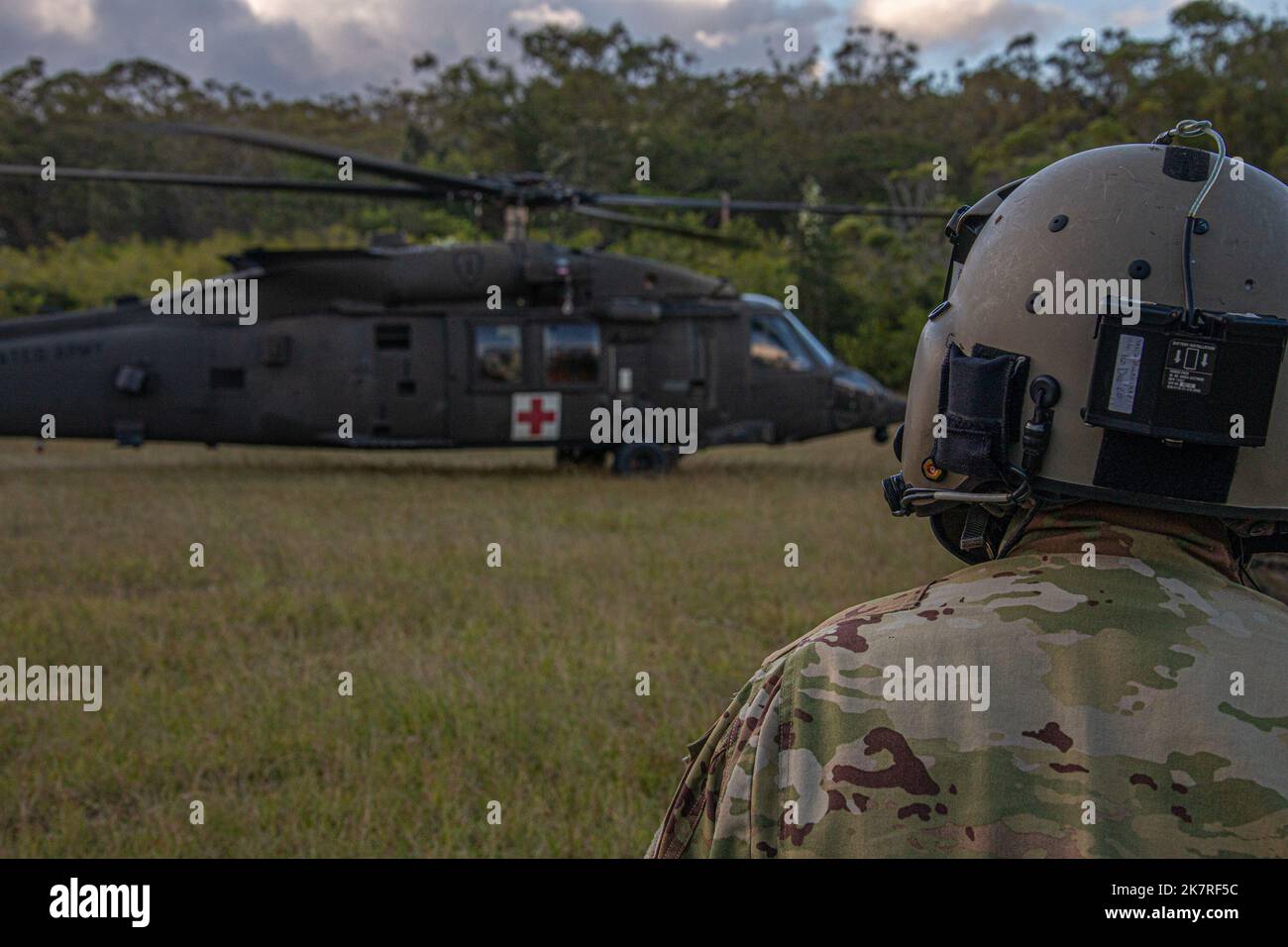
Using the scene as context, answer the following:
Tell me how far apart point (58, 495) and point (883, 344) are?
1837 centimetres

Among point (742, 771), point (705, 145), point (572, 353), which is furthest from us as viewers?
point (705, 145)

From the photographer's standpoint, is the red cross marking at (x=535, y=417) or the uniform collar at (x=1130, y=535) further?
the red cross marking at (x=535, y=417)

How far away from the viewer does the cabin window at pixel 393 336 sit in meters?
11.5

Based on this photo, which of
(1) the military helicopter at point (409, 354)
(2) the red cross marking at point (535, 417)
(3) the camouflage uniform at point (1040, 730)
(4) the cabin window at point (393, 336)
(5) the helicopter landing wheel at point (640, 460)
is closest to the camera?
(3) the camouflage uniform at point (1040, 730)

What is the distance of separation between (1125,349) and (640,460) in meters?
10.5

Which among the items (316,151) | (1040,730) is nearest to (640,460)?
(316,151)

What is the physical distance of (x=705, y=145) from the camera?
36.5 m

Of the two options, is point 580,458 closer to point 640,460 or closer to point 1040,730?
point 640,460

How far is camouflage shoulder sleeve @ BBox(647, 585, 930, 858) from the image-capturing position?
1.46 meters

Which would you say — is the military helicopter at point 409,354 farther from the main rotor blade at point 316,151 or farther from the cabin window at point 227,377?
Result: the main rotor blade at point 316,151

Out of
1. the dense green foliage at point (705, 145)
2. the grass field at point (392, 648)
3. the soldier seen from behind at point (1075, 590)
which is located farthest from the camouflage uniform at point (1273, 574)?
the dense green foliage at point (705, 145)

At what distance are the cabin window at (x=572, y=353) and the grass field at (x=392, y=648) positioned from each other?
1701 millimetres

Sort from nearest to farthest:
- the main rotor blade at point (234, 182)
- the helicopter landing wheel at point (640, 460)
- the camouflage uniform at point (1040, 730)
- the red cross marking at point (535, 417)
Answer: the camouflage uniform at point (1040, 730), the main rotor blade at point (234, 182), the red cross marking at point (535, 417), the helicopter landing wheel at point (640, 460)

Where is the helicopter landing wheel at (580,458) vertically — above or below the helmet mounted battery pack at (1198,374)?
below
